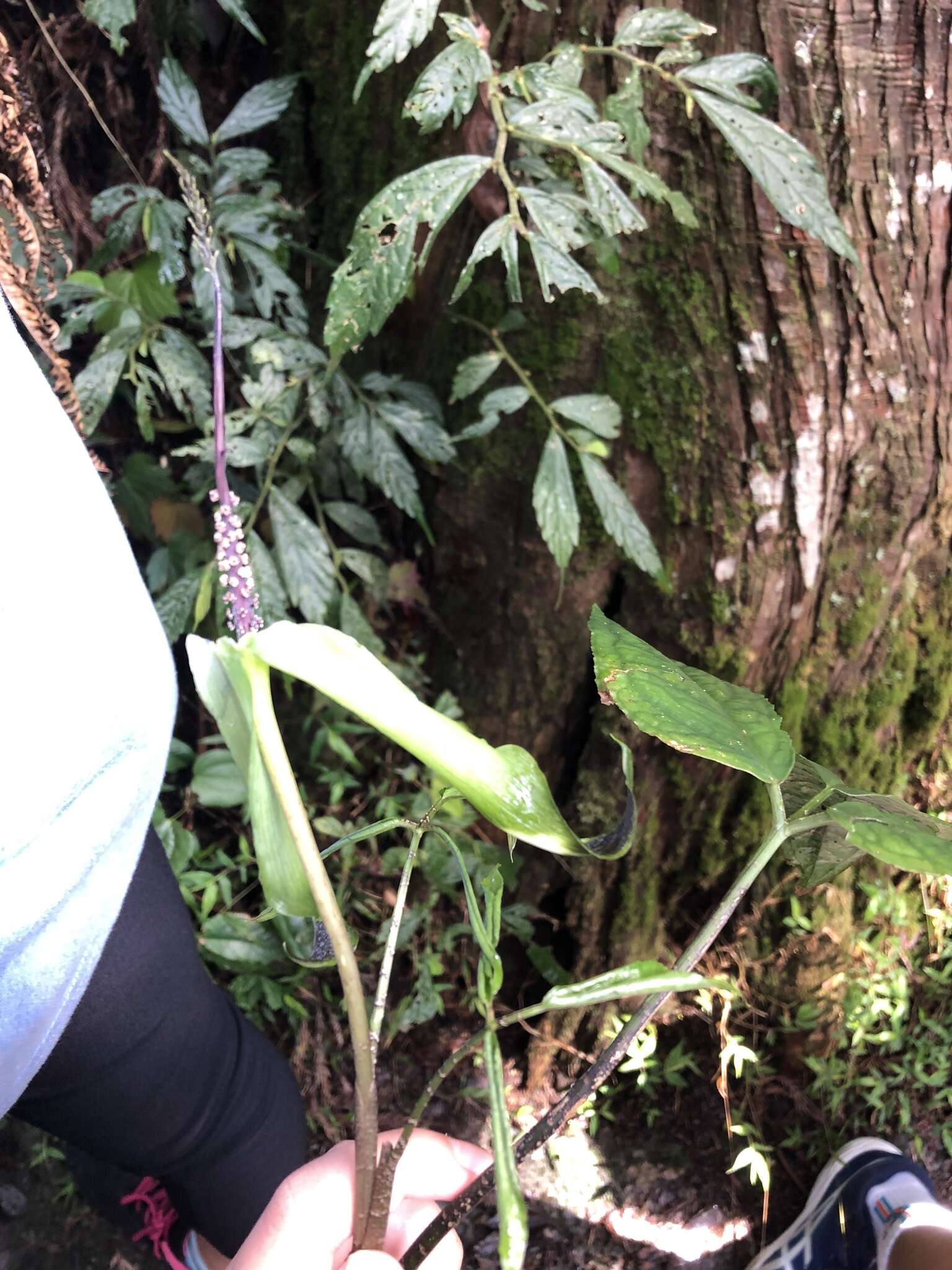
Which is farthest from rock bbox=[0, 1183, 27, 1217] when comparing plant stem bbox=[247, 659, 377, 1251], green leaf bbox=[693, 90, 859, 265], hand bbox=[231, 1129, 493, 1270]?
green leaf bbox=[693, 90, 859, 265]

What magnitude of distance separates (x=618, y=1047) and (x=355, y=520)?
866mm

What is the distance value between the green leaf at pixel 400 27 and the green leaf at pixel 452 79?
0.07 feet

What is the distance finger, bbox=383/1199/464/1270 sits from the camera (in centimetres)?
59

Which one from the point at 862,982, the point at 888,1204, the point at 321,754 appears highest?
the point at 321,754

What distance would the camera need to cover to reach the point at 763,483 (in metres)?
0.95

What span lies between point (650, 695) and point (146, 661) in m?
0.39

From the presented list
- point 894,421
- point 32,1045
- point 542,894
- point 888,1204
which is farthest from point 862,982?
point 32,1045

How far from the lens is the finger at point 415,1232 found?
1.93 feet

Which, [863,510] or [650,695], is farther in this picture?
[863,510]

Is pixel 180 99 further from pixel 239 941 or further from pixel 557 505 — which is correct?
pixel 239 941

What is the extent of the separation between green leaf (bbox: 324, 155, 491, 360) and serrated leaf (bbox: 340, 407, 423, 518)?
0.32 m

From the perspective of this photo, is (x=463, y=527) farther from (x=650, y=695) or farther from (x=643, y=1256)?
(x=643, y=1256)

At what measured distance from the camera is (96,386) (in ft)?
3.16

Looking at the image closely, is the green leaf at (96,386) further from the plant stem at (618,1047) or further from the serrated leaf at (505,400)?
the plant stem at (618,1047)
